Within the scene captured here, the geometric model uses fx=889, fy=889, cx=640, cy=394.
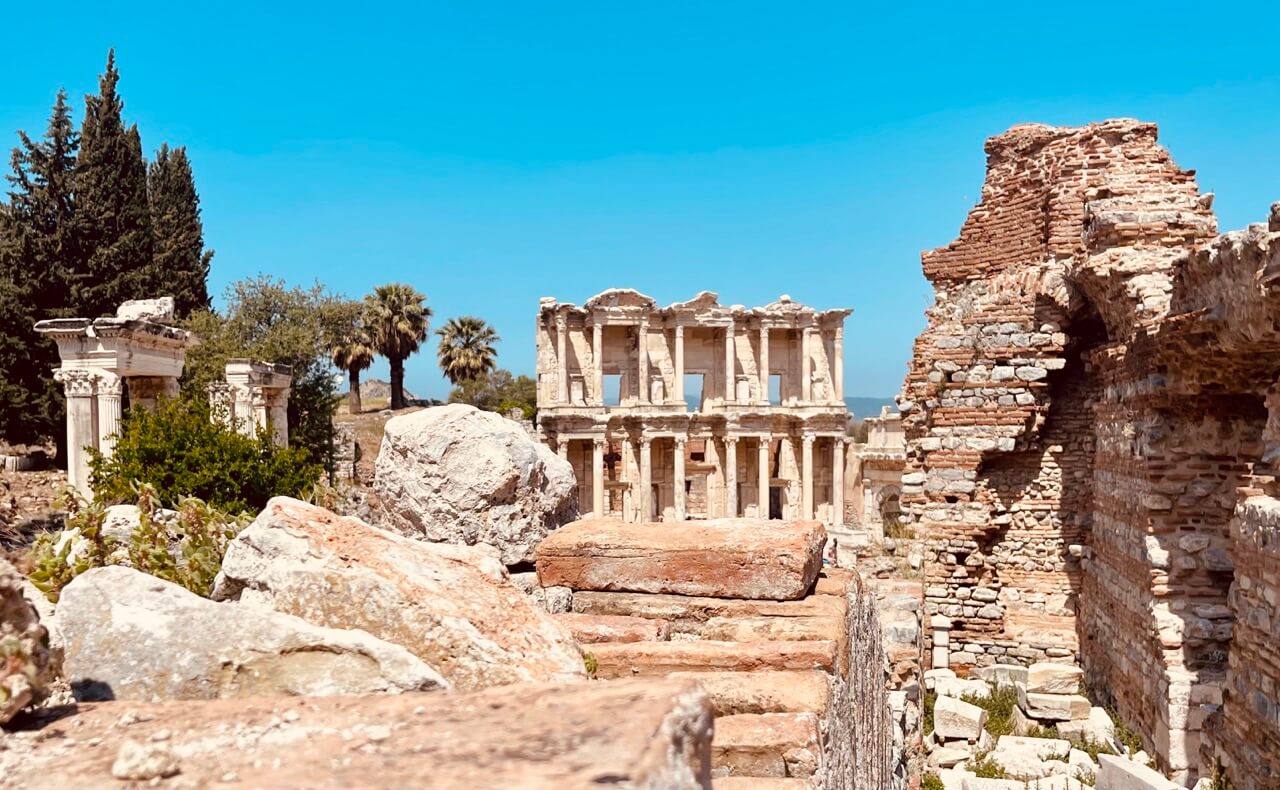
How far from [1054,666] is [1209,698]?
2475 mm

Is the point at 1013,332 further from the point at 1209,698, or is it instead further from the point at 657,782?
the point at 657,782

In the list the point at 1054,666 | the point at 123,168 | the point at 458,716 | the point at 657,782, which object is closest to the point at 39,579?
the point at 458,716

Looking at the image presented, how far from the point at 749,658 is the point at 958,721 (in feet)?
21.6

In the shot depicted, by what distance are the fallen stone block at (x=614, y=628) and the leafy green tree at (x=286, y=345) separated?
29.1 m

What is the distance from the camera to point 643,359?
124 feet

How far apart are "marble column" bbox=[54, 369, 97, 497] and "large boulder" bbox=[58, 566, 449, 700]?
19562 mm

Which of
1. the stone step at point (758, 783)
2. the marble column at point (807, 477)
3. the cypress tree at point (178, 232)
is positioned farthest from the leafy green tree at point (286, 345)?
the stone step at point (758, 783)

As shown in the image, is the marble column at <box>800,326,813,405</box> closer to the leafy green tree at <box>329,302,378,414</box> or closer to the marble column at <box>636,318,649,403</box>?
the marble column at <box>636,318,649,403</box>

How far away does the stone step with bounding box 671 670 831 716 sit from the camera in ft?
10.00

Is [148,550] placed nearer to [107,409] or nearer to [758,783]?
[758,783]

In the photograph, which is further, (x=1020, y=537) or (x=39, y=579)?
(x=1020, y=537)

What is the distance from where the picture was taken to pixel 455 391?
4909cm

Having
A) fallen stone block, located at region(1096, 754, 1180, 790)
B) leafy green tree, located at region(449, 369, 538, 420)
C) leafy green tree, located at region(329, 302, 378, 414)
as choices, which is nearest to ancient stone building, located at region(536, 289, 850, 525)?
leafy green tree, located at region(449, 369, 538, 420)

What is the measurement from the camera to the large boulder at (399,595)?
2609 mm
